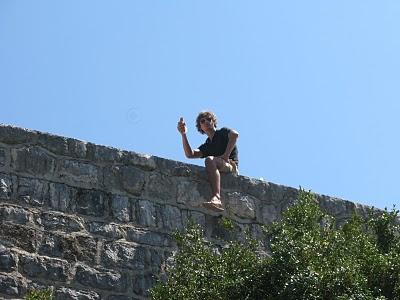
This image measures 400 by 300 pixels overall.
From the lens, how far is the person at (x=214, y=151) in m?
7.77

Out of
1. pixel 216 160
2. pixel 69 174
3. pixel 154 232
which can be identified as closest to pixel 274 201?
pixel 216 160

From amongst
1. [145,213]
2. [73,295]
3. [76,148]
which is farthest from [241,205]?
[73,295]

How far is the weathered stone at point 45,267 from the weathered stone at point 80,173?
2.08ft

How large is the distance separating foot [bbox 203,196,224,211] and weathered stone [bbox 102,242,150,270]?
0.67 meters

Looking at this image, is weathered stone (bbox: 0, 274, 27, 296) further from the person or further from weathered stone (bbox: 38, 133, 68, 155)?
the person

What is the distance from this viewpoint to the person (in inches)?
306

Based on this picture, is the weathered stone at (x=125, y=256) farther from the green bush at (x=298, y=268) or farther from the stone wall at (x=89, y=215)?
the green bush at (x=298, y=268)

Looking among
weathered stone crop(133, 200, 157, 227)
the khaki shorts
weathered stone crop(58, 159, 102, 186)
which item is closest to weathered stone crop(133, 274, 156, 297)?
weathered stone crop(133, 200, 157, 227)

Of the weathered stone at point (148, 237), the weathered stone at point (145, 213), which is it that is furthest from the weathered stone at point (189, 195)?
the weathered stone at point (148, 237)

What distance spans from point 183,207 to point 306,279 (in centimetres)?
219

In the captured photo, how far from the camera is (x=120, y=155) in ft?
24.7

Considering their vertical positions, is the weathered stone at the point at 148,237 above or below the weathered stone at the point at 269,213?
below

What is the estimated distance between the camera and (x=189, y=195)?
7699mm

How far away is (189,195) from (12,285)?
1598 millimetres
